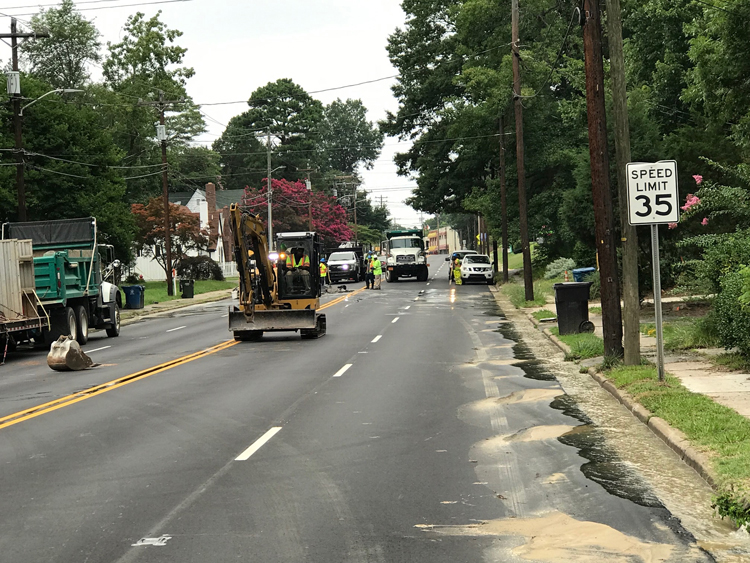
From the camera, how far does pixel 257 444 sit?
10117 mm

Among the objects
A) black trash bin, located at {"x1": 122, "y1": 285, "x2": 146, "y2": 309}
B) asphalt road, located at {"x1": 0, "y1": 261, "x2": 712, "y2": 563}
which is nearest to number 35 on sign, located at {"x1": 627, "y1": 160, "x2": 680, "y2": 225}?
asphalt road, located at {"x1": 0, "y1": 261, "x2": 712, "y2": 563}

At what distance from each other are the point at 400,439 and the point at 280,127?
345 ft

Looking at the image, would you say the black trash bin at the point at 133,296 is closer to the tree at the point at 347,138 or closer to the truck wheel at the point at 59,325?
the truck wheel at the point at 59,325

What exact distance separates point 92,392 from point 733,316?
1010cm

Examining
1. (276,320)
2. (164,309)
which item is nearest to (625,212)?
(276,320)

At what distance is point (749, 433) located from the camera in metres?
9.04

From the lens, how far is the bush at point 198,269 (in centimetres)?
6328

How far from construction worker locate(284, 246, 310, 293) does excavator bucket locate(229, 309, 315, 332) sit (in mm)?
1608

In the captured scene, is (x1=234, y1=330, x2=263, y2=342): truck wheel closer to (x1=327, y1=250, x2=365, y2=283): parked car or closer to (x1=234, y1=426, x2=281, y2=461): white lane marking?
(x1=234, y1=426, x2=281, y2=461): white lane marking

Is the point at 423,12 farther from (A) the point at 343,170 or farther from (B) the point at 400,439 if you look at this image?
(A) the point at 343,170

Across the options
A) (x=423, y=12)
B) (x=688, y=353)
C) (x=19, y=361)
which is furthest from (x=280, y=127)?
(x=688, y=353)

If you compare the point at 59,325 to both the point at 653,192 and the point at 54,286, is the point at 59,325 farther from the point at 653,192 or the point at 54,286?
the point at 653,192

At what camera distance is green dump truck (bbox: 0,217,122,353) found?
2231 centimetres

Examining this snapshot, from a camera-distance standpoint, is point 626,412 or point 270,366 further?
point 270,366
